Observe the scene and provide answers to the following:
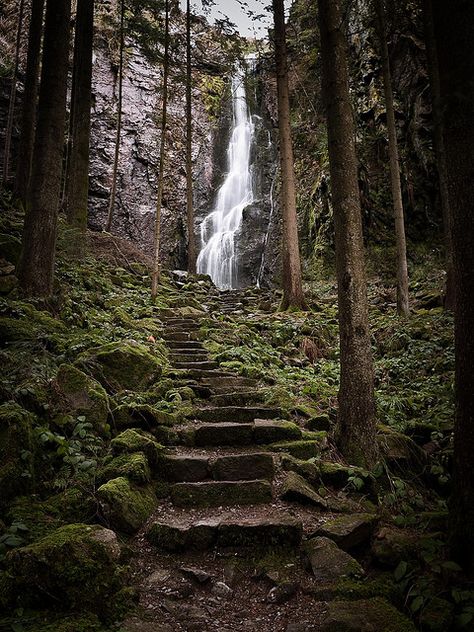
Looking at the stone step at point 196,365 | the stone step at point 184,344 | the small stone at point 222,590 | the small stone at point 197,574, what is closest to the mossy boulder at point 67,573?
the small stone at point 197,574

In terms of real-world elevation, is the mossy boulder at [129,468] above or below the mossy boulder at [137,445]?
below

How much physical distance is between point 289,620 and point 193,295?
11.3 metres

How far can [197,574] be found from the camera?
10.2 ft

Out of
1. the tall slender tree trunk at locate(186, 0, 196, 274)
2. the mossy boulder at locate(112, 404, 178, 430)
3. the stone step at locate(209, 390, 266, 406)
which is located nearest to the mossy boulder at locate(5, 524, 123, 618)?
the mossy boulder at locate(112, 404, 178, 430)

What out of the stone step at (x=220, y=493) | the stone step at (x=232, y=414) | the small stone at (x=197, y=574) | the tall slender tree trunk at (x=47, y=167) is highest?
the tall slender tree trunk at (x=47, y=167)

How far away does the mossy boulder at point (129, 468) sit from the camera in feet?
12.0

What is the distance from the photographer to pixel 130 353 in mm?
5727

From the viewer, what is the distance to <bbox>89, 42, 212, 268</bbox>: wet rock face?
2286 centimetres

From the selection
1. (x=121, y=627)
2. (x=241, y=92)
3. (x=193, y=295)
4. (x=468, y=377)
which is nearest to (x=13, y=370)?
(x=121, y=627)

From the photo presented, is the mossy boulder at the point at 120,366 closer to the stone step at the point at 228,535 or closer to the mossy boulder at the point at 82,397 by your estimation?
the mossy boulder at the point at 82,397

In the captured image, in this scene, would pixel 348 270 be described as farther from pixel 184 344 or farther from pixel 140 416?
pixel 184 344

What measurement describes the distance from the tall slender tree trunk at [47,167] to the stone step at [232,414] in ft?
10.7

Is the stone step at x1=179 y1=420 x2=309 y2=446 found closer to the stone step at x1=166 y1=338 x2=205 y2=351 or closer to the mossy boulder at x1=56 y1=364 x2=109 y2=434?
the mossy boulder at x1=56 y1=364 x2=109 y2=434

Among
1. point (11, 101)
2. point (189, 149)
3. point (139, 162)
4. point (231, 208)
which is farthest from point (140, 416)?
point (139, 162)
